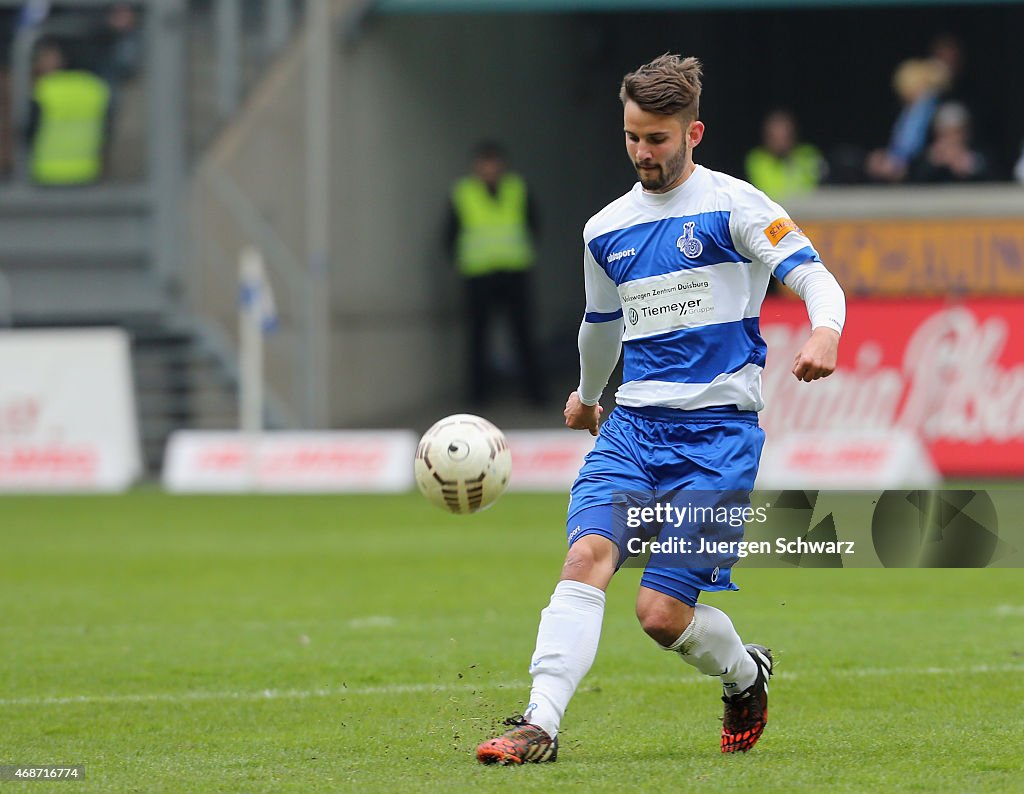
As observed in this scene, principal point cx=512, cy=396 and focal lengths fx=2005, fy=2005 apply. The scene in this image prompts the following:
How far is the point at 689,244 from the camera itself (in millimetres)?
6004

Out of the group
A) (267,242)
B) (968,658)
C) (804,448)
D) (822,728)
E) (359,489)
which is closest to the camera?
(822,728)

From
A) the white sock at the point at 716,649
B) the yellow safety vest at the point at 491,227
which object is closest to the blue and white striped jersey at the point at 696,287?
the white sock at the point at 716,649

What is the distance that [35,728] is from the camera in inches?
269

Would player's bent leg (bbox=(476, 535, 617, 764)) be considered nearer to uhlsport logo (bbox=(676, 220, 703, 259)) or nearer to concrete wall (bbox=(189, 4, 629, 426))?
uhlsport logo (bbox=(676, 220, 703, 259))

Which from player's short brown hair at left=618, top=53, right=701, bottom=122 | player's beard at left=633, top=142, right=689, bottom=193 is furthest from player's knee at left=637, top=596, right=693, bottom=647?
player's short brown hair at left=618, top=53, right=701, bottom=122

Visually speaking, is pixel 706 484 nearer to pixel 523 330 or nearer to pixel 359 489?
pixel 359 489

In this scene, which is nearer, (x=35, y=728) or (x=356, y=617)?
(x=35, y=728)

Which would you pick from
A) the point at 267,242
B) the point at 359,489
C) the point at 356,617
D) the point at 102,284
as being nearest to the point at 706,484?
the point at 356,617

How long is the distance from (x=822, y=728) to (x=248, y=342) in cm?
1323

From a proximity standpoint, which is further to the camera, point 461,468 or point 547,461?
point 547,461

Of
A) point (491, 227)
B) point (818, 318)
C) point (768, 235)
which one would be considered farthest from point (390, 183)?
point (818, 318)

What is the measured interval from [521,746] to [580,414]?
49.7 inches

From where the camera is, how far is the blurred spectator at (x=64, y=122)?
2220cm

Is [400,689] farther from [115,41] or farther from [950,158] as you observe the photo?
[115,41]
